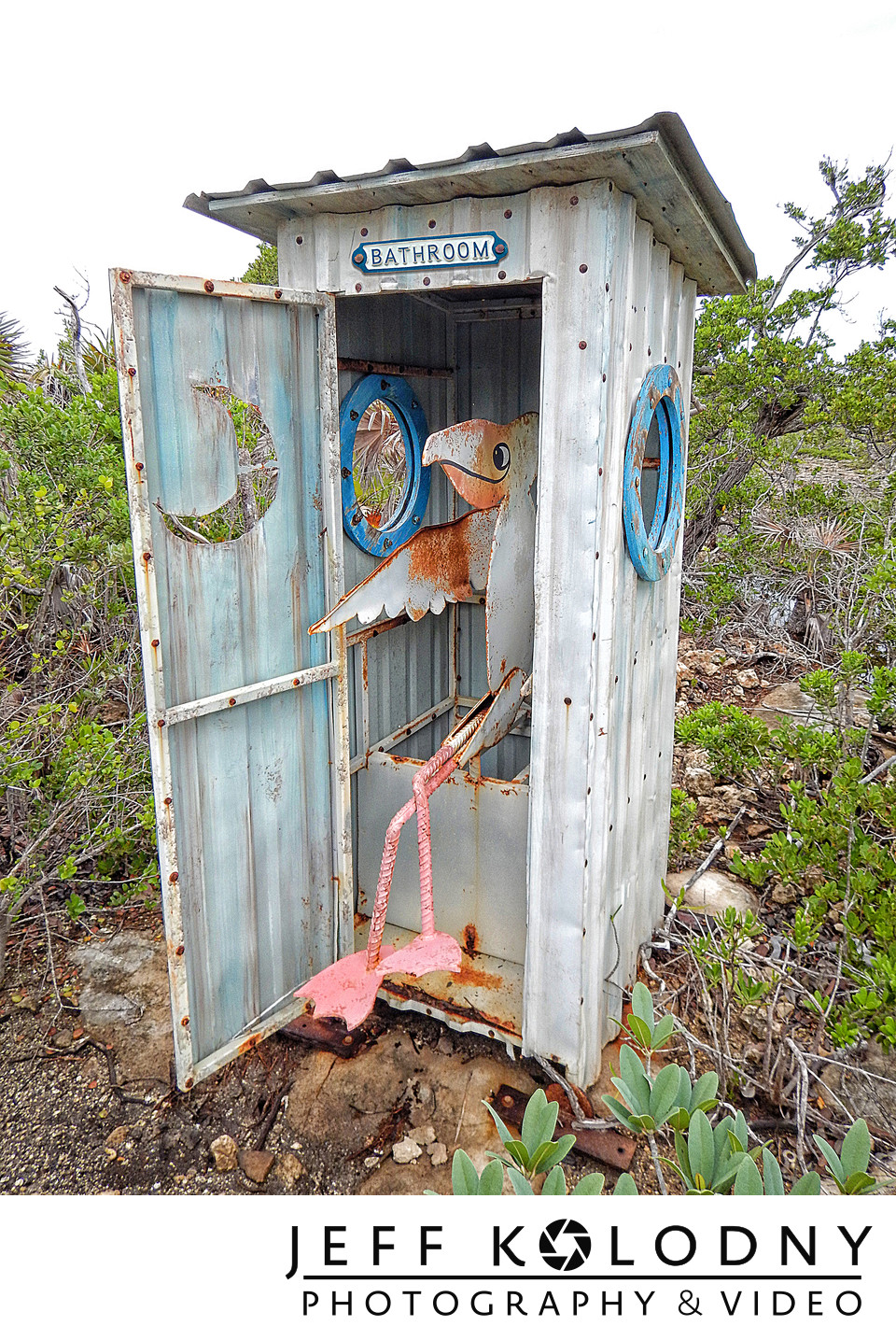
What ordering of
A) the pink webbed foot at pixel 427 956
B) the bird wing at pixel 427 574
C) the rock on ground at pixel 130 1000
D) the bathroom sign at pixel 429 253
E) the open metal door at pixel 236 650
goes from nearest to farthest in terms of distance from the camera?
1. the open metal door at pixel 236 650
2. the bathroom sign at pixel 429 253
3. the pink webbed foot at pixel 427 956
4. the bird wing at pixel 427 574
5. the rock on ground at pixel 130 1000

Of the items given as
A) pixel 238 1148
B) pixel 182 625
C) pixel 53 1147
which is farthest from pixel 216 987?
pixel 182 625

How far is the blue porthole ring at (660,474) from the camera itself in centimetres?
262

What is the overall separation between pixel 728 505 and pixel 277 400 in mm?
4856

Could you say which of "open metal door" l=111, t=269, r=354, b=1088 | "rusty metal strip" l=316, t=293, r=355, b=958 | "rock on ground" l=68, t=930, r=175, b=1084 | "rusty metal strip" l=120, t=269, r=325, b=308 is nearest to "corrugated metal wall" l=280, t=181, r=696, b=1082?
"rusty metal strip" l=120, t=269, r=325, b=308

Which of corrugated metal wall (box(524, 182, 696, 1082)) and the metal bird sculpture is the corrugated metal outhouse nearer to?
corrugated metal wall (box(524, 182, 696, 1082))

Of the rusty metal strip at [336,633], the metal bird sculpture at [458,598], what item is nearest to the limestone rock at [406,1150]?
the metal bird sculpture at [458,598]

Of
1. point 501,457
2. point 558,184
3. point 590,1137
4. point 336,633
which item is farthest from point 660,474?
point 590,1137

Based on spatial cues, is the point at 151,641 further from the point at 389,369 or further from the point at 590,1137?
the point at 590,1137

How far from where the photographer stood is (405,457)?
3.75 m

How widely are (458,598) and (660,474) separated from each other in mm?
844

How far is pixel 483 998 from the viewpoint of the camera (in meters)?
3.20

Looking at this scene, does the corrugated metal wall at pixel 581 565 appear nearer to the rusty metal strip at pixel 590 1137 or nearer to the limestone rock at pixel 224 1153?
the rusty metal strip at pixel 590 1137

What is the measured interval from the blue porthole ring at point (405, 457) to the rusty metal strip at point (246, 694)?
24.9 inches

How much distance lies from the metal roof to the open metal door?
32 centimetres
